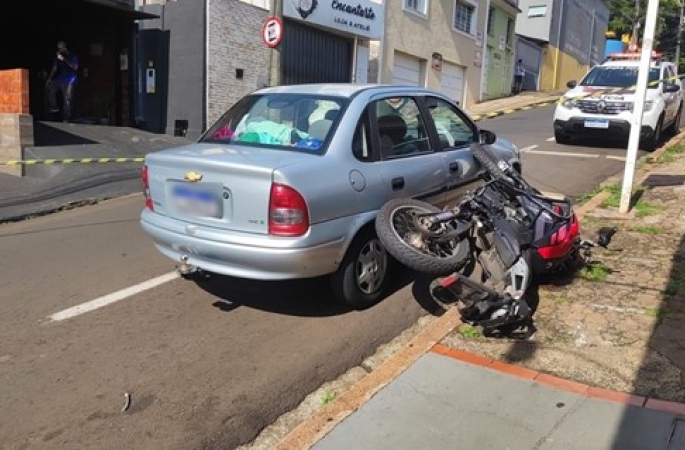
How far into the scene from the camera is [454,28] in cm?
2725

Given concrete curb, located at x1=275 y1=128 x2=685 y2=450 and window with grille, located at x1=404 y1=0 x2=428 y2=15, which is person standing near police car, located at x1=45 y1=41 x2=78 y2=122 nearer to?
window with grille, located at x1=404 y1=0 x2=428 y2=15

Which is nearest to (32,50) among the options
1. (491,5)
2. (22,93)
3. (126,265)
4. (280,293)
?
(22,93)

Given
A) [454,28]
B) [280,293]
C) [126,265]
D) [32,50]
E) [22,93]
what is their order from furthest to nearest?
[454,28] → [32,50] → [22,93] → [126,265] → [280,293]

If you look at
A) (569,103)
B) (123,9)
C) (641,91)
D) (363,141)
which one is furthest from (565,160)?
(123,9)

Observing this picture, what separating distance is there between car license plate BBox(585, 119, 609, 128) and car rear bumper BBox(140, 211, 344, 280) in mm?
9501

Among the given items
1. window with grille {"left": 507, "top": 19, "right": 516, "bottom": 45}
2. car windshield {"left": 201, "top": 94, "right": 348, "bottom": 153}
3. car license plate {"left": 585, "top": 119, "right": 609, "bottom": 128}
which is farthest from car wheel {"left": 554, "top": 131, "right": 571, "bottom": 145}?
window with grille {"left": 507, "top": 19, "right": 516, "bottom": 45}

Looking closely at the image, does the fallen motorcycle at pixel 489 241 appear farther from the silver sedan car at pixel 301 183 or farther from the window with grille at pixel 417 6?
the window with grille at pixel 417 6

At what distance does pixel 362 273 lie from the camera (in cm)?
496

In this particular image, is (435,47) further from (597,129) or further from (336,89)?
(336,89)

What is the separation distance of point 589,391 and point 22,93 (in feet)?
33.4

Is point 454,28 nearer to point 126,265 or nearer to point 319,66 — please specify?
point 319,66

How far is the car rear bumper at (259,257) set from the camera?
4.37 m

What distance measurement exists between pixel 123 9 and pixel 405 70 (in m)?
12.0

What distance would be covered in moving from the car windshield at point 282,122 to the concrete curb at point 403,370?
153cm
